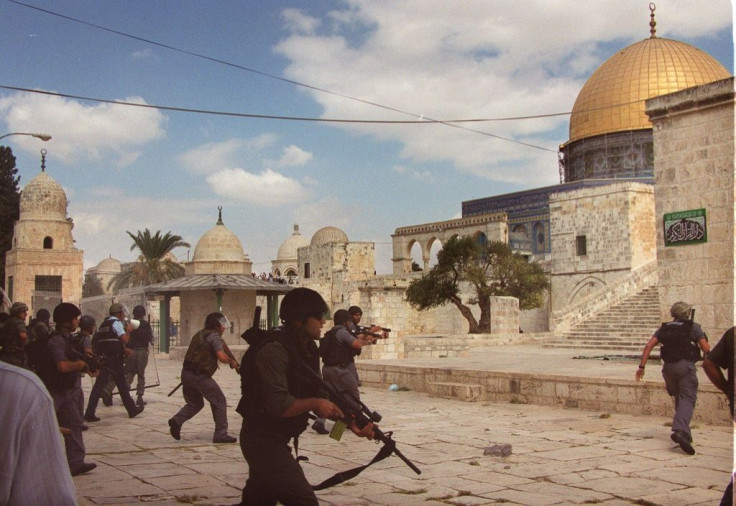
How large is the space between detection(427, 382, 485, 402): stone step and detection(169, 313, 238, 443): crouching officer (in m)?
4.29

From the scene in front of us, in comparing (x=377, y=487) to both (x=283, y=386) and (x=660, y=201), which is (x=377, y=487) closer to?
(x=283, y=386)

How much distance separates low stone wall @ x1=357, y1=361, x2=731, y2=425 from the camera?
793 cm

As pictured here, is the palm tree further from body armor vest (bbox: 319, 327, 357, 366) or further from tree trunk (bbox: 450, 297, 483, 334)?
body armor vest (bbox: 319, 327, 357, 366)

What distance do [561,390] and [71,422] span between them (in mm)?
6152

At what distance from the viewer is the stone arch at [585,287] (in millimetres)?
30172

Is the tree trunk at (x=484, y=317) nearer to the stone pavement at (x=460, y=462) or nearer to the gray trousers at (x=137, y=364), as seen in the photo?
the stone pavement at (x=460, y=462)

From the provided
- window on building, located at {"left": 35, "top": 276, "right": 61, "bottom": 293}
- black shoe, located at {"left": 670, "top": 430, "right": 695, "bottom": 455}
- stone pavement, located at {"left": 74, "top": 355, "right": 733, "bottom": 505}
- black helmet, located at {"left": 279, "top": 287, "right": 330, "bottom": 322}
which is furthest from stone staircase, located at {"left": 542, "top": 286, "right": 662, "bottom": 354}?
window on building, located at {"left": 35, "top": 276, "right": 61, "bottom": 293}

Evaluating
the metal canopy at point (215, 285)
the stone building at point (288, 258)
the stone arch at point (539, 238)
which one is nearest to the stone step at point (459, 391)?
the metal canopy at point (215, 285)

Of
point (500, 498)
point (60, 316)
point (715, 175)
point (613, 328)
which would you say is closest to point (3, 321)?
point (60, 316)

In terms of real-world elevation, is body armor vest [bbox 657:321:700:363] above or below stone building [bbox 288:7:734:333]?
below

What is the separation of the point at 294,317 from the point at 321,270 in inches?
1458

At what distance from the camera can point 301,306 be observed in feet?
11.7

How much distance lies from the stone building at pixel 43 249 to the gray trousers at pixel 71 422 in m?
27.1

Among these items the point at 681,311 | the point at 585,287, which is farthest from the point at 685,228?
the point at 585,287
